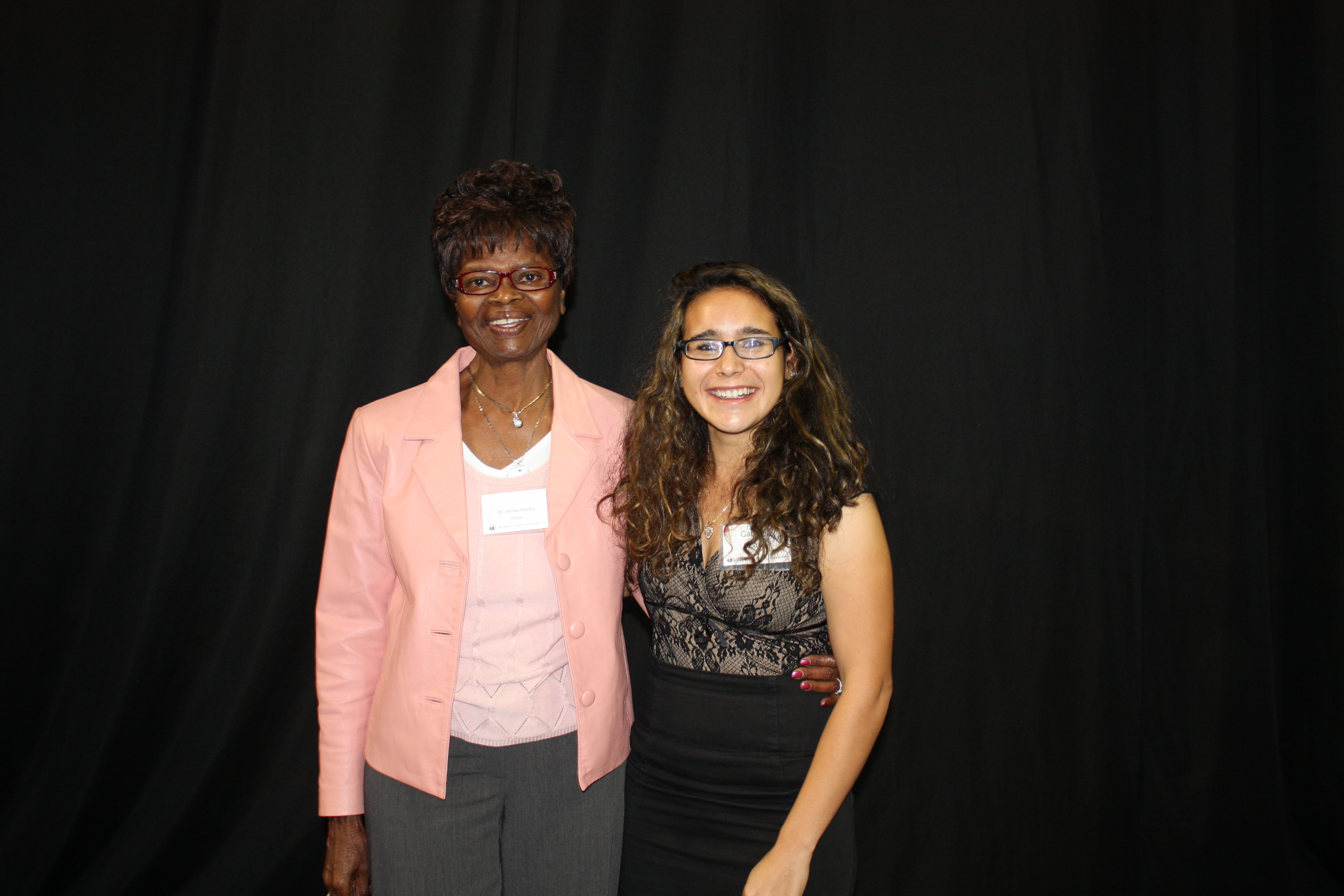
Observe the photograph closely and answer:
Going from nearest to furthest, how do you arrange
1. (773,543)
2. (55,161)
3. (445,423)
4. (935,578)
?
(773,543)
(445,423)
(55,161)
(935,578)

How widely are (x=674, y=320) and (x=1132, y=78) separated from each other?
1.99 meters

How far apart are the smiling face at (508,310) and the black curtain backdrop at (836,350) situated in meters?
0.78

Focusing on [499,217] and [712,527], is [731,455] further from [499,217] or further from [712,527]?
[499,217]

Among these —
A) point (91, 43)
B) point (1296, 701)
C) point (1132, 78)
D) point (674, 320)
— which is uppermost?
point (1132, 78)

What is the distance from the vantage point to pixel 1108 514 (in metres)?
2.60

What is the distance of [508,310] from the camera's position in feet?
5.42

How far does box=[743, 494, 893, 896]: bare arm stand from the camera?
140 centimetres

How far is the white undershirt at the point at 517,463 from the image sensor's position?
1651 millimetres

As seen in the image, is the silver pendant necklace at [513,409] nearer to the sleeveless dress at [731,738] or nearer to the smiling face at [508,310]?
the smiling face at [508,310]

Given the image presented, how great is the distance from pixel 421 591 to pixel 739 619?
2.06 feet

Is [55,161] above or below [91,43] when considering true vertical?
below

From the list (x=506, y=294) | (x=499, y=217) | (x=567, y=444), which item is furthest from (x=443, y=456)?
(x=499, y=217)

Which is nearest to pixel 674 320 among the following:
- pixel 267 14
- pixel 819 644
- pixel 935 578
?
pixel 819 644

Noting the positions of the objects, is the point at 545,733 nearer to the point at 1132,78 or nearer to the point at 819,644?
the point at 819,644
